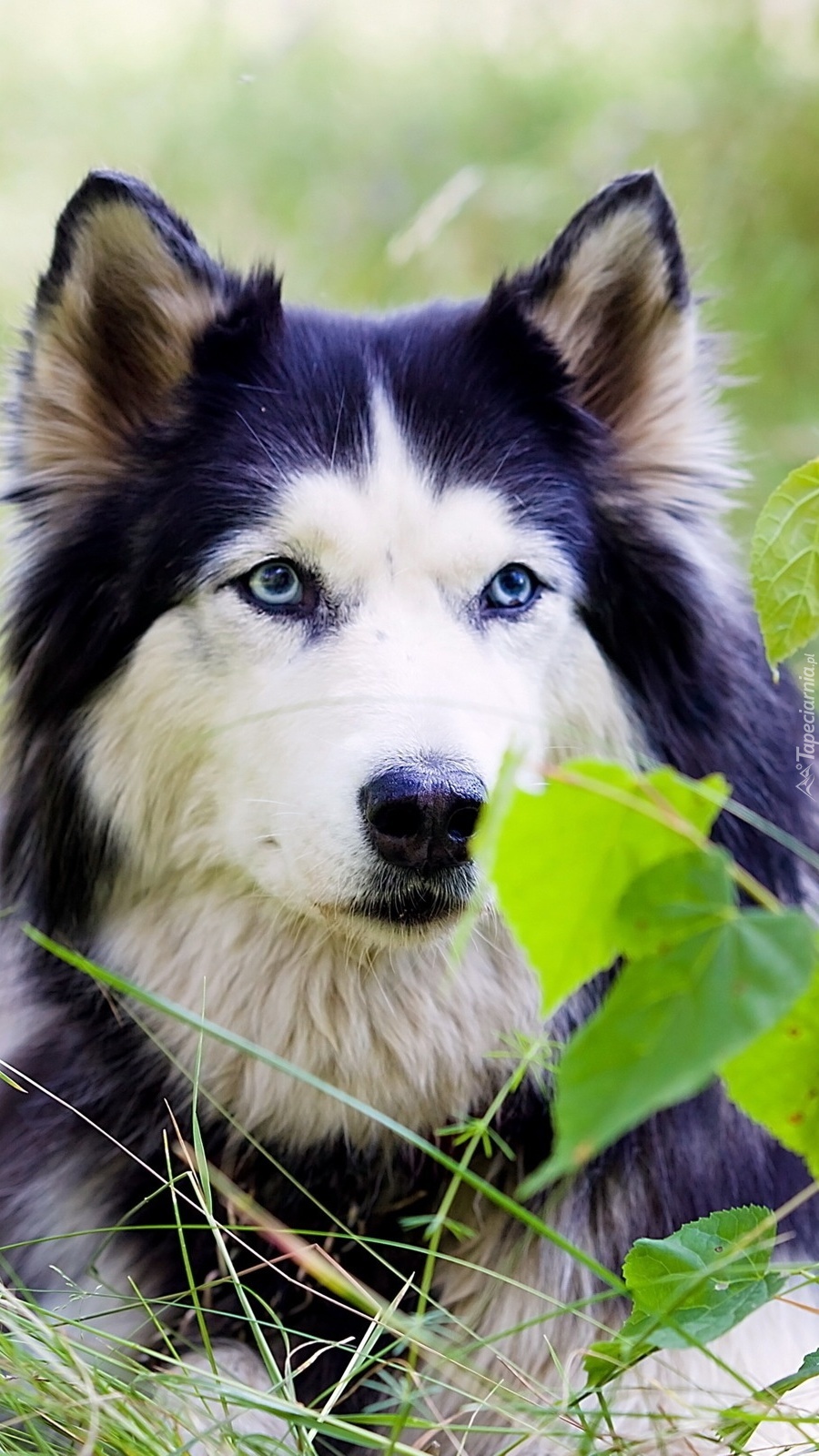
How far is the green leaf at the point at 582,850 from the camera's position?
2.99 ft

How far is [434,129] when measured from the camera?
241 inches

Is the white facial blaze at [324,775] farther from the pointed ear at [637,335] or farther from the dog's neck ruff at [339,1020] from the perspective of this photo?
the pointed ear at [637,335]

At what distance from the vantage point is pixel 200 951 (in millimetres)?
2199

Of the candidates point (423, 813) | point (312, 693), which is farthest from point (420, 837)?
point (312, 693)

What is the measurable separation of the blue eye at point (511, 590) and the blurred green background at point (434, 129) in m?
3.00

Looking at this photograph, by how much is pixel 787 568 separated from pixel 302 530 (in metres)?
0.85

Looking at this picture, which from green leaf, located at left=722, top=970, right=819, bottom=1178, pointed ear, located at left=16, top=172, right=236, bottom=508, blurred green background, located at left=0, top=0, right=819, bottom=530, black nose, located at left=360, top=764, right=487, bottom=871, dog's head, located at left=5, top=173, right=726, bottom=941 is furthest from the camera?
blurred green background, located at left=0, top=0, right=819, bottom=530

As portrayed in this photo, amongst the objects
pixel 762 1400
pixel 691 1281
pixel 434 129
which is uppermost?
pixel 434 129

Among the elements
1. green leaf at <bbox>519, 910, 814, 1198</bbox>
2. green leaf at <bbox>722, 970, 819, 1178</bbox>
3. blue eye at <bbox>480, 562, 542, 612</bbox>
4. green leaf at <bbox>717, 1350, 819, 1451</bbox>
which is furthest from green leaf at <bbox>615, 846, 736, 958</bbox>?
blue eye at <bbox>480, 562, 542, 612</bbox>

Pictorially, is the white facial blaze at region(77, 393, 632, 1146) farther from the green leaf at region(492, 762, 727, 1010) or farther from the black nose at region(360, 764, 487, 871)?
the green leaf at region(492, 762, 727, 1010)

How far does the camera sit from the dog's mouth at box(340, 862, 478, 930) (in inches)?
69.9

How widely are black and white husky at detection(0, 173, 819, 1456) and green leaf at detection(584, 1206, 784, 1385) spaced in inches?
23.7

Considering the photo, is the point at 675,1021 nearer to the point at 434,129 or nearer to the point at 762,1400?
the point at 762,1400

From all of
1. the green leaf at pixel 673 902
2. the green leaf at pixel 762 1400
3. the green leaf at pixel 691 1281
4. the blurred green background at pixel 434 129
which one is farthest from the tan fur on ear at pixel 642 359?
the blurred green background at pixel 434 129
